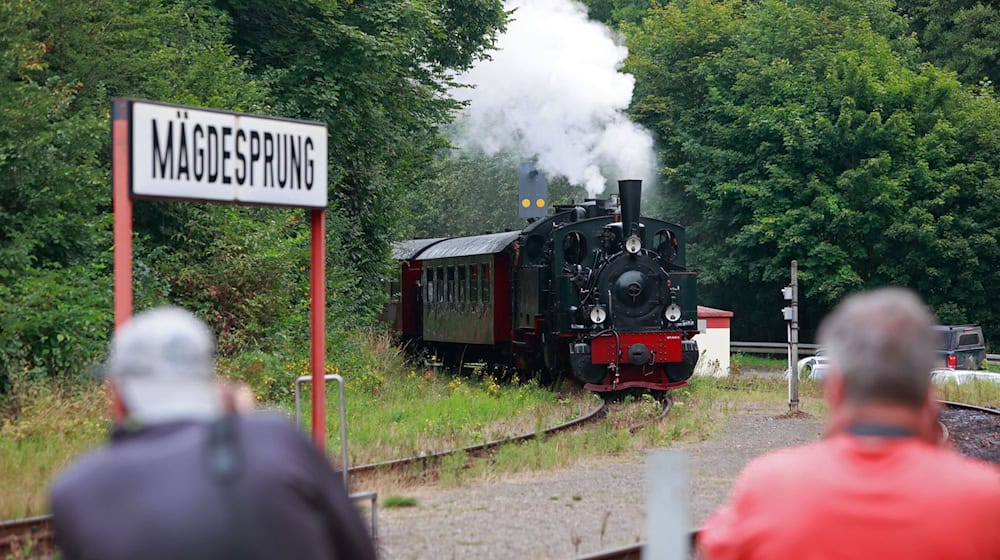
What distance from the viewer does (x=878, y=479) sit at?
8.54ft

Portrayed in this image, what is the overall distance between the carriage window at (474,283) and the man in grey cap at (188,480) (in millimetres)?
18993

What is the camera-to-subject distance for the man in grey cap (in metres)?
2.39

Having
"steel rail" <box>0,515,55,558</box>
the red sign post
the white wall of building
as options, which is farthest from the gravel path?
the white wall of building

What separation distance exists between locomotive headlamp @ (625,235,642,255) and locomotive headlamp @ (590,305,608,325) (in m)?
0.98

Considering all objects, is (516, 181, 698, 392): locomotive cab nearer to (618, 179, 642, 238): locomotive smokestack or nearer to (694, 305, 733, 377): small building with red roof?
(618, 179, 642, 238): locomotive smokestack

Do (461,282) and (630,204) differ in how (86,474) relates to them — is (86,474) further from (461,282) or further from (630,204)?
(461,282)

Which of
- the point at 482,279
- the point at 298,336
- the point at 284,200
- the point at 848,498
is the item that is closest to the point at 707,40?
the point at 482,279

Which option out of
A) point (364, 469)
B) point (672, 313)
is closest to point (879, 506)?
point (364, 469)

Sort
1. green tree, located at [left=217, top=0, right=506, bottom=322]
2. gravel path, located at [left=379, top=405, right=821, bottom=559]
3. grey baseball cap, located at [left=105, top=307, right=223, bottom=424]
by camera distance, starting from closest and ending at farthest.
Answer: grey baseball cap, located at [left=105, top=307, right=223, bottom=424] → gravel path, located at [left=379, top=405, right=821, bottom=559] → green tree, located at [left=217, top=0, right=506, bottom=322]

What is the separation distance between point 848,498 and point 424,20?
70.8 ft

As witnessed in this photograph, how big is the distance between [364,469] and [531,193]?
40.2ft

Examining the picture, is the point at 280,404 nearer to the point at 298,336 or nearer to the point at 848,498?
the point at 298,336

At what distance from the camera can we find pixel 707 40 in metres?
42.6

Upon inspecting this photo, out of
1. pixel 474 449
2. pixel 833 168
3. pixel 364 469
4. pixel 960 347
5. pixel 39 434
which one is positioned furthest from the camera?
pixel 833 168
